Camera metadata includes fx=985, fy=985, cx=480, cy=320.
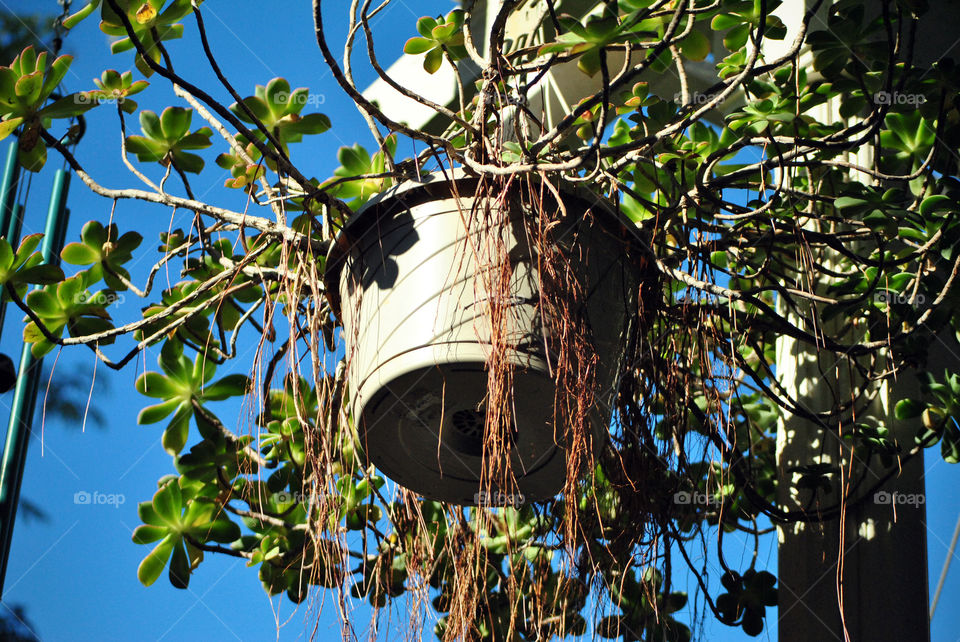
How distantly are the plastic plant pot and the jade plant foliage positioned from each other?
5cm

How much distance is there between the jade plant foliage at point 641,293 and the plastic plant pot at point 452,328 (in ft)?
0.16

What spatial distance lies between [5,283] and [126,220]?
334 millimetres

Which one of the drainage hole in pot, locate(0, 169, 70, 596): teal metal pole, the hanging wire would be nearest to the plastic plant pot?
the drainage hole in pot

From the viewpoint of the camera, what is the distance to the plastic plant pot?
1.08 m

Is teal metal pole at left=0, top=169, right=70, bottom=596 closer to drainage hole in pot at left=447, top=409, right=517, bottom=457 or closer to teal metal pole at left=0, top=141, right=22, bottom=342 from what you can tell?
teal metal pole at left=0, top=141, right=22, bottom=342

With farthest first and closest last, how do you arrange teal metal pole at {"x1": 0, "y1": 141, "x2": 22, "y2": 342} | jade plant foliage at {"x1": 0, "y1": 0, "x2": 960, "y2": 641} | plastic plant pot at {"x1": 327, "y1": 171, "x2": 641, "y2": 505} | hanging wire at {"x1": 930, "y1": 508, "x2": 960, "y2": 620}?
teal metal pole at {"x1": 0, "y1": 141, "x2": 22, "y2": 342}
hanging wire at {"x1": 930, "y1": 508, "x2": 960, "y2": 620}
jade plant foliage at {"x1": 0, "y1": 0, "x2": 960, "y2": 641}
plastic plant pot at {"x1": 327, "y1": 171, "x2": 641, "y2": 505}

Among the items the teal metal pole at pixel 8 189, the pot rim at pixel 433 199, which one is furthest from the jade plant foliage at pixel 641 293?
the teal metal pole at pixel 8 189

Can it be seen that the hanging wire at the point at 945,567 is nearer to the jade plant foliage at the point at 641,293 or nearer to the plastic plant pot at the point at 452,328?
the jade plant foliage at the point at 641,293

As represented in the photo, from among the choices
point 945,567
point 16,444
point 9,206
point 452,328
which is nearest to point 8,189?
point 9,206

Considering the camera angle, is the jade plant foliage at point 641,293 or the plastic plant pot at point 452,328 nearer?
the plastic plant pot at point 452,328

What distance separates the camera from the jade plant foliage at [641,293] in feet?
4.09

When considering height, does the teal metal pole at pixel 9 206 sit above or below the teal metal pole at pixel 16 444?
above

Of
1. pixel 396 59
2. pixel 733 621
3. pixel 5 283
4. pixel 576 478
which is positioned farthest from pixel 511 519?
pixel 396 59

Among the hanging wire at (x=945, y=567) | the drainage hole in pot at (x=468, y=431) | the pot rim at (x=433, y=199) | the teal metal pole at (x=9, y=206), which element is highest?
the teal metal pole at (x=9, y=206)
